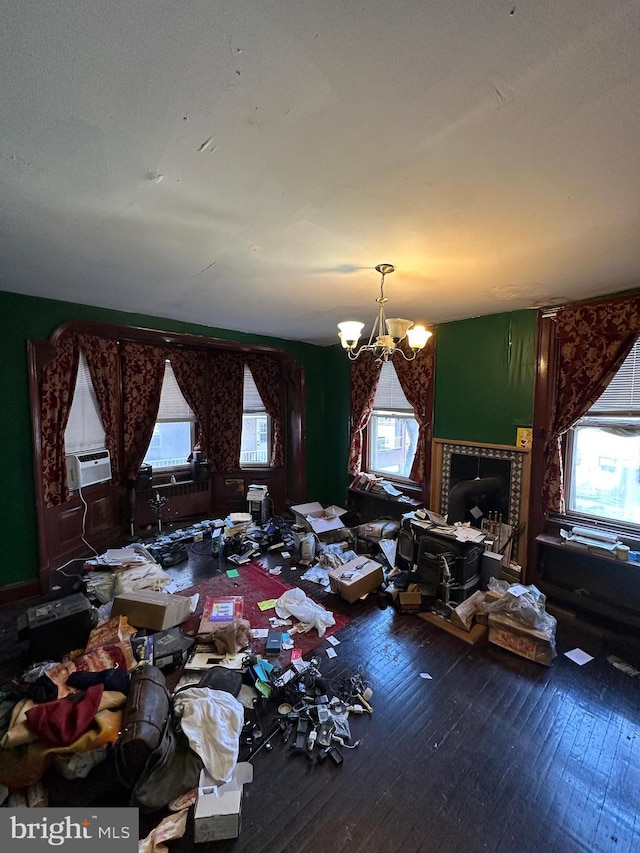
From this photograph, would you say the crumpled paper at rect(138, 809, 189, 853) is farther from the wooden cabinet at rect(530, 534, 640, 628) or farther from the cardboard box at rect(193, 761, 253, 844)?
the wooden cabinet at rect(530, 534, 640, 628)

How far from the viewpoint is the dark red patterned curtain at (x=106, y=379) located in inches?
138

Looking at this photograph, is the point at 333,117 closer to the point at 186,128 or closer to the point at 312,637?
the point at 186,128

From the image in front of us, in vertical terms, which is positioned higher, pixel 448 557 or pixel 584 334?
pixel 584 334

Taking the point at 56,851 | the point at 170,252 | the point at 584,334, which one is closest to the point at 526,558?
the point at 584,334

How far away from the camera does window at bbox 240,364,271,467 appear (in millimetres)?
4793

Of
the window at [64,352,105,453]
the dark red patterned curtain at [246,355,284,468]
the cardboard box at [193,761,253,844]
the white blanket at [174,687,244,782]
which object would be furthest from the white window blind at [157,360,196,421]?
the cardboard box at [193,761,253,844]

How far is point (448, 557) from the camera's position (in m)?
2.79

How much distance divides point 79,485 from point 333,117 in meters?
3.61

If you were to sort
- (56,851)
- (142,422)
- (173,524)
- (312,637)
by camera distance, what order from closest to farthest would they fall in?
(56,851), (312,637), (142,422), (173,524)

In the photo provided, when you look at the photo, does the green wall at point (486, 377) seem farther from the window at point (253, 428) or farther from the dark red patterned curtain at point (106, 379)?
the dark red patterned curtain at point (106, 379)

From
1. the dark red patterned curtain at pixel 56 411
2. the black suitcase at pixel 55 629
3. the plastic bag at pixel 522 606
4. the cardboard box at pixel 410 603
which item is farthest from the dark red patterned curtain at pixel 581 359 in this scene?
the dark red patterned curtain at pixel 56 411

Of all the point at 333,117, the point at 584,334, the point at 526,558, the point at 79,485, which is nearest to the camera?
the point at 333,117

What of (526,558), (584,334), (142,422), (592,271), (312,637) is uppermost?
(592,271)

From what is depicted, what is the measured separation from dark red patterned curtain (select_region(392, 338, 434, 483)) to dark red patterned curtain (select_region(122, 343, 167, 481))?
286 cm
